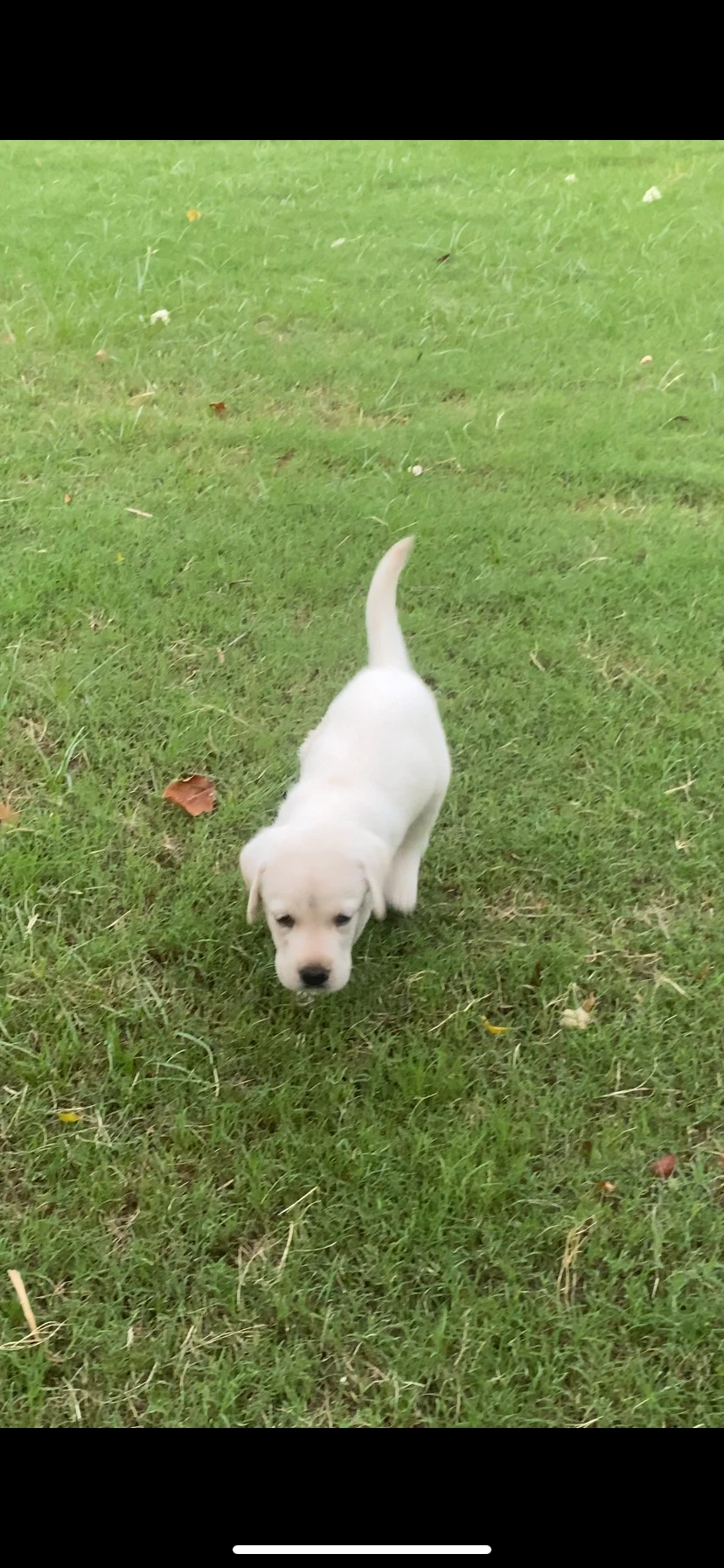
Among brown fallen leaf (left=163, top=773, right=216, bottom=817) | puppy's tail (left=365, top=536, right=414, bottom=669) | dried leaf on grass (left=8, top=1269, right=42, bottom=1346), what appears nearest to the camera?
dried leaf on grass (left=8, top=1269, right=42, bottom=1346)

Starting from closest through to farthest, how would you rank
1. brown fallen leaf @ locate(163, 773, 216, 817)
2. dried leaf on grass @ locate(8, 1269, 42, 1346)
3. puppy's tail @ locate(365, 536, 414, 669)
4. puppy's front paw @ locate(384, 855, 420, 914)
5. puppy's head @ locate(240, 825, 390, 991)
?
dried leaf on grass @ locate(8, 1269, 42, 1346), puppy's head @ locate(240, 825, 390, 991), puppy's front paw @ locate(384, 855, 420, 914), puppy's tail @ locate(365, 536, 414, 669), brown fallen leaf @ locate(163, 773, 216, 817)

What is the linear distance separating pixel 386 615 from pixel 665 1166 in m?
1.50

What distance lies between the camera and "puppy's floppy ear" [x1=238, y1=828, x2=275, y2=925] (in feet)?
7.15

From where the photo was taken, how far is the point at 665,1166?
2188mm

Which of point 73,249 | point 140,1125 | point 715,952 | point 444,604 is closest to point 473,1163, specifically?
point 140,1125

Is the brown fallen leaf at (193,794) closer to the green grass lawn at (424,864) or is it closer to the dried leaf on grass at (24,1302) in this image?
the green grass lawn at (424,864)

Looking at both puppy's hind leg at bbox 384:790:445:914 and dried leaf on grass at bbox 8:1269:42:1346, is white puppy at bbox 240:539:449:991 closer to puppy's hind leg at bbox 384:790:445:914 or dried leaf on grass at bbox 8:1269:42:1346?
puppy's hind leg at bbox 384:790:445:914

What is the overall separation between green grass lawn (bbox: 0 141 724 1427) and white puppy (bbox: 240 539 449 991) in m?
0.28

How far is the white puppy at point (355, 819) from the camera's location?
213 cm

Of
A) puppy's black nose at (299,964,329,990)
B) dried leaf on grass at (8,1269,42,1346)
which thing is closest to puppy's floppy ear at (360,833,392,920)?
puppy's black nose at (299,964,329,990)

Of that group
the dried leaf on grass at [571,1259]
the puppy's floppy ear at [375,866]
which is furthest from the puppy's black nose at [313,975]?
the dried leaf on grass at [571,1259]

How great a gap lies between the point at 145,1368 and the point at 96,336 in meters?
4.46

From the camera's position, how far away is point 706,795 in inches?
119

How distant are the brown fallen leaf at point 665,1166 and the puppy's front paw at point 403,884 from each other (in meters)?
0.82
